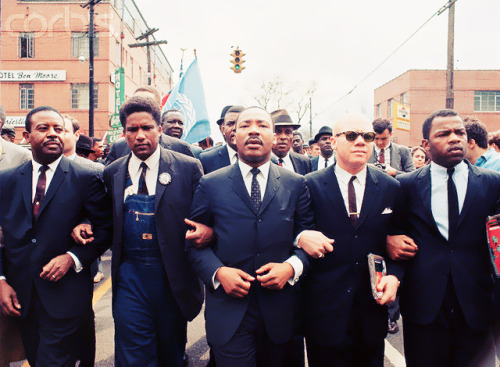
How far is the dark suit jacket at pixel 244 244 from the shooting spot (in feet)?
8.32

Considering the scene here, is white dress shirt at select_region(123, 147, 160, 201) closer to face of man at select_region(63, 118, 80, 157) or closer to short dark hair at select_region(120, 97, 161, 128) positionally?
short dark hair at select_region(120, 97, 161, 128)

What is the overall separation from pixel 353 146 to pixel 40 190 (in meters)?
2.34

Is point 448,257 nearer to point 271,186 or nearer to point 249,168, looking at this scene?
point 271,186

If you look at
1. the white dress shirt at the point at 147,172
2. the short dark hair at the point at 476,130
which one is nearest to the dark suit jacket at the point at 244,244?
the white dress shirt at the point at 147,172

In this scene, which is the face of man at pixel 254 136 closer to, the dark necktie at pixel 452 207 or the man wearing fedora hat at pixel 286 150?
the dark necktie at pixel 452 207

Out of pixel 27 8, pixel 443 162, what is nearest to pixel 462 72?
pixel 27 8

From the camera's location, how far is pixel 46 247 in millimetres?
2914

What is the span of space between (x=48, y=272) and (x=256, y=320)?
1512 mm

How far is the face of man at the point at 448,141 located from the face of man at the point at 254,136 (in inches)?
46.9

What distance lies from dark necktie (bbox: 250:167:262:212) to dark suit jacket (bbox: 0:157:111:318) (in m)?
1.29

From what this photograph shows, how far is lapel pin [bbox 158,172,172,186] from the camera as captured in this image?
3.02 meters

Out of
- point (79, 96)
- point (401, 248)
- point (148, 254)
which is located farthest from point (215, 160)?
point (79, 96)

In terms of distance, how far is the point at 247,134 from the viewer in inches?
106

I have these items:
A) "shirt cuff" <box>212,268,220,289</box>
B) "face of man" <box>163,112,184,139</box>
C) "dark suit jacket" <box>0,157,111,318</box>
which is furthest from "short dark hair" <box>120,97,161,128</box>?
"face of man" <box>163,112,184,139</box>
